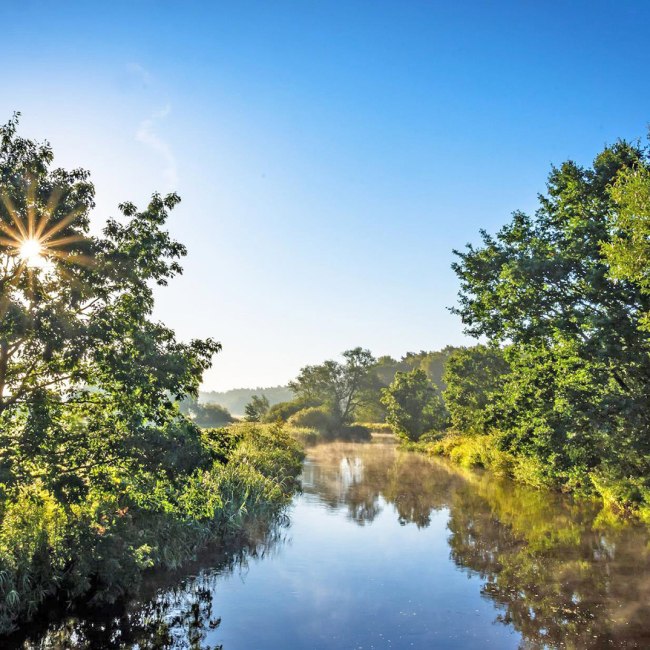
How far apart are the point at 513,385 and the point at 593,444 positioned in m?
3.74

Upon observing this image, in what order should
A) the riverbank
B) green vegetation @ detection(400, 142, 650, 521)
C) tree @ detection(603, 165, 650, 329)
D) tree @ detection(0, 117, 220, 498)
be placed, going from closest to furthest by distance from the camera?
tree @ detection(0, 117, 220, 498)
tree @ detection(603, 165, 650, 329)
green vegetation @ detection(400, 142, 650, 521)
the riverbank

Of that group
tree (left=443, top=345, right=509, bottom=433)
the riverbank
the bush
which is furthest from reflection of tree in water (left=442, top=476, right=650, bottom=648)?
the bush

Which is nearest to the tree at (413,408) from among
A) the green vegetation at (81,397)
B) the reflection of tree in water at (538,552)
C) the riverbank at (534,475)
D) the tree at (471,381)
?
the riverbank at (534,475)

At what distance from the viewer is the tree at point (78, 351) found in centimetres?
959

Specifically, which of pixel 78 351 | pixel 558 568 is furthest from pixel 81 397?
pixel 558 568

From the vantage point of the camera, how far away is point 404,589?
543 inches

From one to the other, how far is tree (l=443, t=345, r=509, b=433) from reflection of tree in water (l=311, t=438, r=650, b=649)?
997 cm

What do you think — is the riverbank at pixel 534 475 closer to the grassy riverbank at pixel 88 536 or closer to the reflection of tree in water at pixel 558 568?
the reflection of tree in water at pixel 558 568

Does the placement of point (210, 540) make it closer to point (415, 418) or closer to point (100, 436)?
point (100, 436)

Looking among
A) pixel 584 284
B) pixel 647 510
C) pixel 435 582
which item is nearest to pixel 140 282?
pixel 435 582

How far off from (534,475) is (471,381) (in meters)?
17.9

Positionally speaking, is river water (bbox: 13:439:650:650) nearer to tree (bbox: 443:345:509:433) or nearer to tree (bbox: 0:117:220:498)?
tree (bbox: 0:117:220:498)

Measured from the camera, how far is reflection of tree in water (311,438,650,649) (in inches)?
439

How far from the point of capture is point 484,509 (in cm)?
2442
